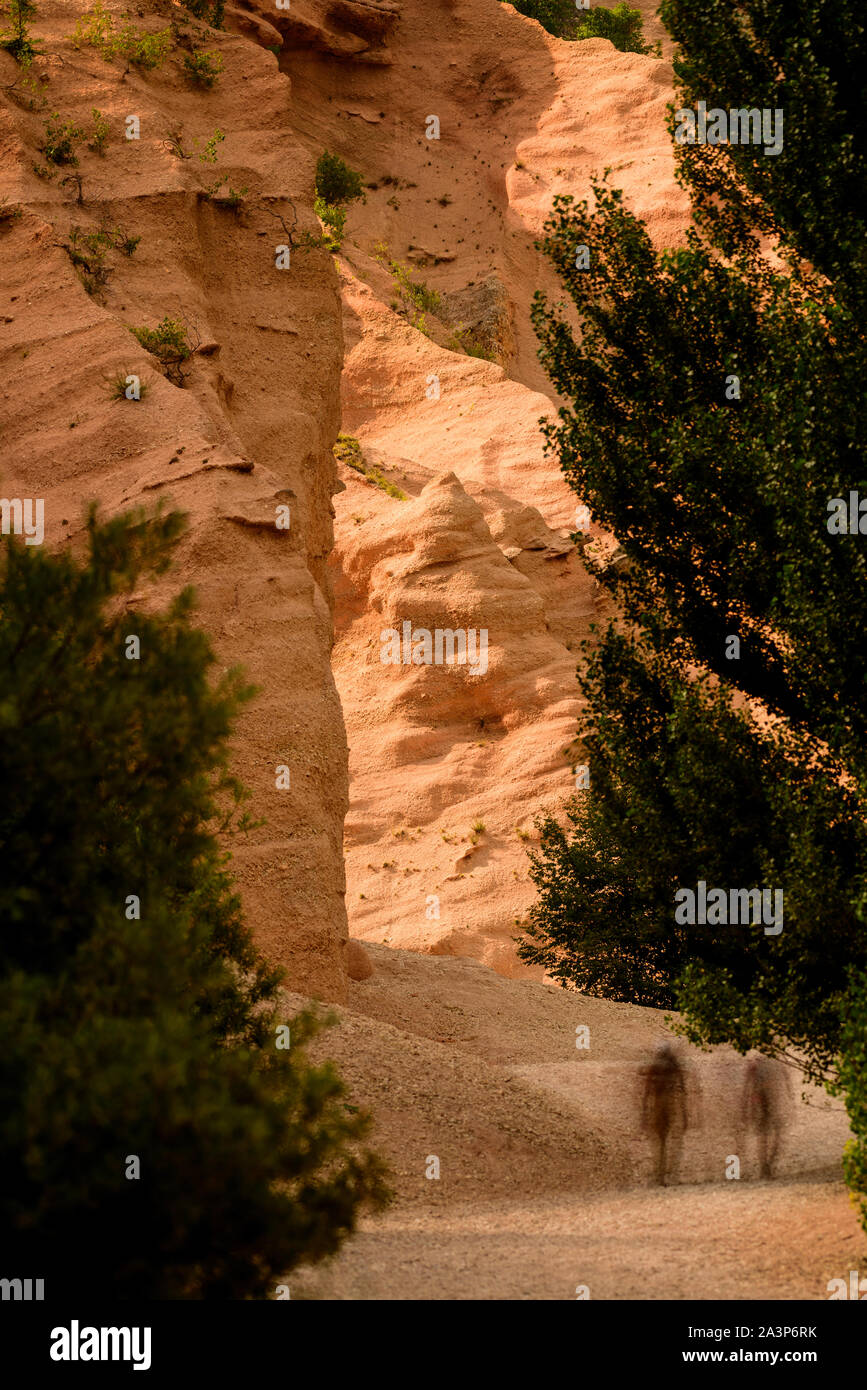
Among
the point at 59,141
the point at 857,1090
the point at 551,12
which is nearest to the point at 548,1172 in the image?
the point at 857,1090

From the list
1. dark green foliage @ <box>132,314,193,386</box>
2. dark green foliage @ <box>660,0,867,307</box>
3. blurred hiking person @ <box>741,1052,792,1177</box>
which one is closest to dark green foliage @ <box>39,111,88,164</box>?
dark green foliage @ <box>132,314,193,386</box>

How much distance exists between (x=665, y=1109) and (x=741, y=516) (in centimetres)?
532

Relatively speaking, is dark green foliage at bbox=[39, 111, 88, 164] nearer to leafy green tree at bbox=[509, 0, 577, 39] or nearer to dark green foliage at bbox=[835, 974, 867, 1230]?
dark green foliage at bbox=[835, 974, 867, 1230]

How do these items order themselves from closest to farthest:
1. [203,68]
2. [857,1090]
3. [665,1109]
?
1. [857,1090]
2. [665,1109]
3. [203,68]

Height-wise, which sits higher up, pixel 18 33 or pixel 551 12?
pixel 551 12

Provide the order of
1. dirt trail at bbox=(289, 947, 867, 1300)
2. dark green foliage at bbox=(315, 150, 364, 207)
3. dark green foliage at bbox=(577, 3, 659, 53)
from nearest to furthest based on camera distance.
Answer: dirt trail at bbox=(289, 947, 867, 1300), dark green foliage at bbox=(315, 150, 364, 207), dark green foliage at bbox=(577, 3, 659, 53)

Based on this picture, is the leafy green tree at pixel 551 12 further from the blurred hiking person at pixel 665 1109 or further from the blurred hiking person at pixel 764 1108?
the blurred hiking person at pixel 665 1109

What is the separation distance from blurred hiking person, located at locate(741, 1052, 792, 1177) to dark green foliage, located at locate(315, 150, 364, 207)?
33140 millimetres

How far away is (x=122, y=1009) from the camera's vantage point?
5121mm

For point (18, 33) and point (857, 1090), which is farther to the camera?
point (18, 33)

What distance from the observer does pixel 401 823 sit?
25969 mm

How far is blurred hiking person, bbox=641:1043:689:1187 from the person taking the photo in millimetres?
11102

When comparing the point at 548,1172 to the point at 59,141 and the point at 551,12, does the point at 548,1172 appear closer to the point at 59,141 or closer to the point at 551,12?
the point at 59,141

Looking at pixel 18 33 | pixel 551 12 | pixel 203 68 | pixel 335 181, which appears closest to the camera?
pixel 18 33
